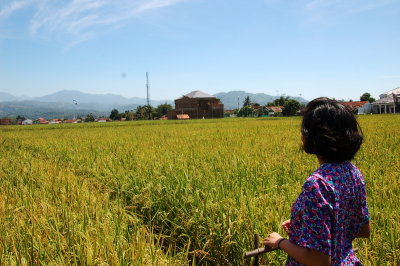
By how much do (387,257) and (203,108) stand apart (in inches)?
2562

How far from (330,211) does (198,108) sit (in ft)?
214

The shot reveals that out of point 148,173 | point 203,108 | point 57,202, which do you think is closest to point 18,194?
point 57,202

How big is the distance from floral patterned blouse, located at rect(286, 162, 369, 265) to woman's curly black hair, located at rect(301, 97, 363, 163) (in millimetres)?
54

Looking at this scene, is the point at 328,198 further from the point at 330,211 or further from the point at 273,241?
the point at 273,241

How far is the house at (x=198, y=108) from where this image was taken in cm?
6481

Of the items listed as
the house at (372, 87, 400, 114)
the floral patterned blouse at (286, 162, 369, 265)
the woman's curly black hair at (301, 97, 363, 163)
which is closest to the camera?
the floral patterned blouse at (286, 162, 369, 265)

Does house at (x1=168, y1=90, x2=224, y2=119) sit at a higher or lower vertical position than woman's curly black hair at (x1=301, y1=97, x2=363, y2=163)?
higher

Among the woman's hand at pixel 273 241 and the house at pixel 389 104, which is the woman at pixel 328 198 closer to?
A: the woman's hand at pixel 273 241

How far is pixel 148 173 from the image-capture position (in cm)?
407

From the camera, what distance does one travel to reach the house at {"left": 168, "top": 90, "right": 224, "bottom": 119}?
213 feet

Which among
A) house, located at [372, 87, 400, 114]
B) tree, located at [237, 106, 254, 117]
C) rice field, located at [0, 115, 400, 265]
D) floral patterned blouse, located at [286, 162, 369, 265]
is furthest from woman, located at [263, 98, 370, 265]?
tree, located at [237, 106, 254, 117]

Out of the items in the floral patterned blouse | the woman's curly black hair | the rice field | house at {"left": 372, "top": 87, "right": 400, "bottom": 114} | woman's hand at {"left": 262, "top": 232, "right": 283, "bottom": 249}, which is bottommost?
the rice field

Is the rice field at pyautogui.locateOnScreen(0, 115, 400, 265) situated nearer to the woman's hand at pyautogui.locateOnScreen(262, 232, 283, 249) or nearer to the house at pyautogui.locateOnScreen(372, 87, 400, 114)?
the woman's hand at pyautogui.locateOnScreen(262, 232, 283, 249)

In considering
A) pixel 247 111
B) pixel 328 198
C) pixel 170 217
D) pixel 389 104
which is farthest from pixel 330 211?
pixel 247 111
